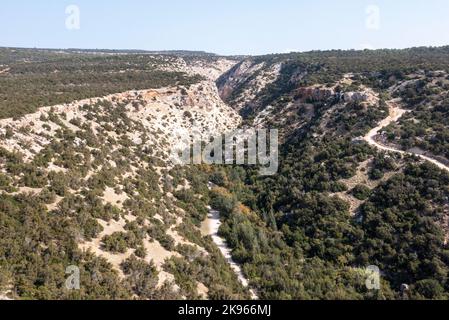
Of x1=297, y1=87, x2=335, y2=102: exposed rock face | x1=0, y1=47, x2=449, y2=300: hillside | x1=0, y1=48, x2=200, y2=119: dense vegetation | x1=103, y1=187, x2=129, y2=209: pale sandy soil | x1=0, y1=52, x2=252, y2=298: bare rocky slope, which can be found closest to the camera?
x1=0, y1=47, x2=449, y2=300: hillside

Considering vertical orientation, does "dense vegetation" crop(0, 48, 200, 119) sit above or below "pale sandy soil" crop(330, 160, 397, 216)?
above

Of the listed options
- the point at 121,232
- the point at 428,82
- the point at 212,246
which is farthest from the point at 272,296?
the point at 428,82

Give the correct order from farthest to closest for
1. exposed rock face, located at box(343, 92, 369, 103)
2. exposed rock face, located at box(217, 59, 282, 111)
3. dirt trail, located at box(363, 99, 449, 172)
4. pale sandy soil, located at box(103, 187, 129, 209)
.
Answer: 1. exposed rock face, located at box(217, 59, 282, 111)
2. exposed rock face, located at box(343, 92, 369, 103)
3. dirt trail, located at box(363, 99, 449, 172)
4. pale sandy soil, located at box(103, 187, 129, 209)

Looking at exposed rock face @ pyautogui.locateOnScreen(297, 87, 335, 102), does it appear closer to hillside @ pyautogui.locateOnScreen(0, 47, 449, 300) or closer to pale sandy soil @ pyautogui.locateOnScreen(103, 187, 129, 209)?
hillside @ pyautogui.locateOnScreen(0, 47, 449, 300)

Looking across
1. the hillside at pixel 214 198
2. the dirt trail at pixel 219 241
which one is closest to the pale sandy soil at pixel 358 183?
the hillside at pixel 214 198

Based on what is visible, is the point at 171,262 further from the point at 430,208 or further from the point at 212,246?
the point at 430,208

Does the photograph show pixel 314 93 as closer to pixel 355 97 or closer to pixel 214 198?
pixel 355 97

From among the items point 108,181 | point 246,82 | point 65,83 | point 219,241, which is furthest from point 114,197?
point 246,82

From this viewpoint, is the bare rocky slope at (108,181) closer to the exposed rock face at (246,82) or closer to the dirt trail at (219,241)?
the dirt trail at (219,241)

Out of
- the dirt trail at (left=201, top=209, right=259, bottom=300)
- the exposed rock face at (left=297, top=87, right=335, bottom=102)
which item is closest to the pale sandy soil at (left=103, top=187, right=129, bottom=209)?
the dirt trail at (left=201, top=209, right=259, bottom=300)
